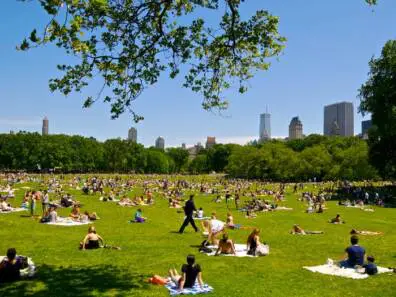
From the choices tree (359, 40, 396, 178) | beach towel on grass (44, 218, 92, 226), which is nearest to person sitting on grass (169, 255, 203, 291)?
beach towel on grass (44, 218, 92, 226)

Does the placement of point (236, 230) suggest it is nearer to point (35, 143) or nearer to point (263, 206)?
point (263, 206)

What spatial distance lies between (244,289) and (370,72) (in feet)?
163

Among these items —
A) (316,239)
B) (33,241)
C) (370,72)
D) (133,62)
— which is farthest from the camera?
(370,72)

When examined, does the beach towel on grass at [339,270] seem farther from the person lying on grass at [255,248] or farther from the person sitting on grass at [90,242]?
the person sitting on grass at [90,242]

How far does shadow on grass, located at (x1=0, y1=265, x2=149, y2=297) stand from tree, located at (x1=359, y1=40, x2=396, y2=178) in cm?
4148

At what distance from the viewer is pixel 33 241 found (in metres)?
19.0

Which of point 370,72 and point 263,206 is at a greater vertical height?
point 370,72

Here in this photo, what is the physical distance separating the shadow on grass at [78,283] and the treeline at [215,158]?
224 feet

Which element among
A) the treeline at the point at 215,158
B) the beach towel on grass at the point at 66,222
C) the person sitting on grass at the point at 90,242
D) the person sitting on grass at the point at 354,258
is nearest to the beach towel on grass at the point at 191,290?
the person sitting on grass at the point at 354,258

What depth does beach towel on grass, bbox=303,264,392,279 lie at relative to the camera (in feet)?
45.7

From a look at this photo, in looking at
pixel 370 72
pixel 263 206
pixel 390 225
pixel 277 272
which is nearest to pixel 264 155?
pixel 370 72

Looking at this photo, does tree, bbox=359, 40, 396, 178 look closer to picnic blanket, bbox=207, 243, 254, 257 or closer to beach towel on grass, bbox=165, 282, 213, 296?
picnic blanket, bbox=207, 243, 254, 257

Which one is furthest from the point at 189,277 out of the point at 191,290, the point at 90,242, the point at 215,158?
the point at 215,158

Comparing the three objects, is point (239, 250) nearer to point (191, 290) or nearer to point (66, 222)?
point (191, 290)
